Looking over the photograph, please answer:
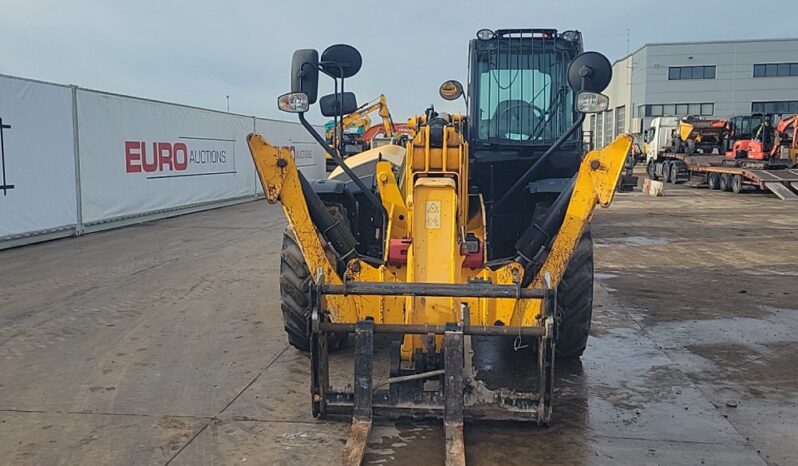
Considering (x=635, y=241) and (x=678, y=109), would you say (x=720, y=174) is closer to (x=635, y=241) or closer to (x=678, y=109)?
(x=635, y=241)

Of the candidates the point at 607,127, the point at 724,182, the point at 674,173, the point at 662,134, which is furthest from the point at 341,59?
the point at 607,127

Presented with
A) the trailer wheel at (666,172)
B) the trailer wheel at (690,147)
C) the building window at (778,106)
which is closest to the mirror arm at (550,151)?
the trailer wheel at (690,147)

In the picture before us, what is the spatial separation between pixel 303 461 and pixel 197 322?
3.47 meters

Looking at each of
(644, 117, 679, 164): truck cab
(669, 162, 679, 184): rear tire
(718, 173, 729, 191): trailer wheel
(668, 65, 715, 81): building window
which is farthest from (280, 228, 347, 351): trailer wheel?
(668, 65, 715, 81): building window

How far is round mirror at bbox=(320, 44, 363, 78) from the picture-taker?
5223 millimetres

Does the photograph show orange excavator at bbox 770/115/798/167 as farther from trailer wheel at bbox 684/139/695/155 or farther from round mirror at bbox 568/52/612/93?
round mirror at bbox 568/52/612/93

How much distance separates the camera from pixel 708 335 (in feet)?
22.1

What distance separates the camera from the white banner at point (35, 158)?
1186 cm

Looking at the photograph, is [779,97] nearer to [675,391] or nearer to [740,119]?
[740,119]

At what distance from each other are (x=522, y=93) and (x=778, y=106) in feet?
178

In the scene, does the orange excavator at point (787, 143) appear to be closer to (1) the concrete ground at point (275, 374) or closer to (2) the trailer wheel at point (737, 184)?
(2) the trailer wheel at point (737, 184)

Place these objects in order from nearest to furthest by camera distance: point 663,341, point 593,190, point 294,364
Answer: point 593,190 < point 294,364 < point 663,341

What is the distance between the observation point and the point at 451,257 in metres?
4.52

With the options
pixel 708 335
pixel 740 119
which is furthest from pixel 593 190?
pixel 740 119
